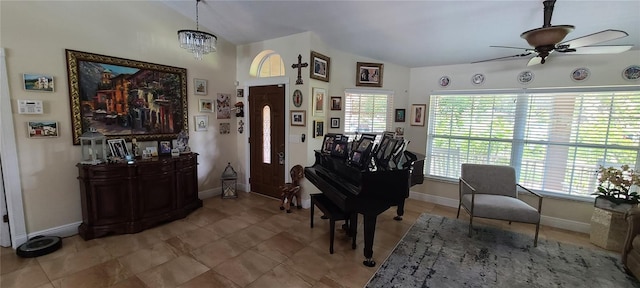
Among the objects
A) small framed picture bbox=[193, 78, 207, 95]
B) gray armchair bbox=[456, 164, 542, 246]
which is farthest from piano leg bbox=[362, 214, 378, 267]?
small framed picture bbox=[193, 78, 207, 95]

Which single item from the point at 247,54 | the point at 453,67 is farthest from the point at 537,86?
the point at 247,54

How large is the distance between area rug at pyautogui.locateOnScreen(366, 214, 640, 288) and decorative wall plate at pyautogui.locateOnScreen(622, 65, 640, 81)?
2.15 meters

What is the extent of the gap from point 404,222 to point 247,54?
3.78m

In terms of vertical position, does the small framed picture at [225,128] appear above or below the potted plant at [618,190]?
above

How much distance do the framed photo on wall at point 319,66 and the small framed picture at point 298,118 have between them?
567 millimetres

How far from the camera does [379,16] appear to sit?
300 centimetres

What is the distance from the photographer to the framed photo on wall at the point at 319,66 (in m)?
3.84

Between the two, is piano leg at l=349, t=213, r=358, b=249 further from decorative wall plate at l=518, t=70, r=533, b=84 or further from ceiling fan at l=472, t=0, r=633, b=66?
decorative wall plate at l=518, t=70, r=533, b=84

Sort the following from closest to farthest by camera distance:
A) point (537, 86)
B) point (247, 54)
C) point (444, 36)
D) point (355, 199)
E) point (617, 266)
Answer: point (355, 199)
point (617, 266)
point (444, 36)
point (537, 86)
point (247, 54)

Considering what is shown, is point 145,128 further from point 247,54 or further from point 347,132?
point 347,132

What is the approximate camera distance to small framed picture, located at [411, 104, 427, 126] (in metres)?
4.60

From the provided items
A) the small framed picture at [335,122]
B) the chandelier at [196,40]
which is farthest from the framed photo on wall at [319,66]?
the chandelier at [196,40]

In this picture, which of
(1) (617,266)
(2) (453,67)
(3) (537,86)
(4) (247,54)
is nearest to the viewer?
(1) (617,266)

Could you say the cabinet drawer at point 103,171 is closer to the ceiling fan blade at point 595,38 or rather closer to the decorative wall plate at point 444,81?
the ceiling fan blade at point 595,38
